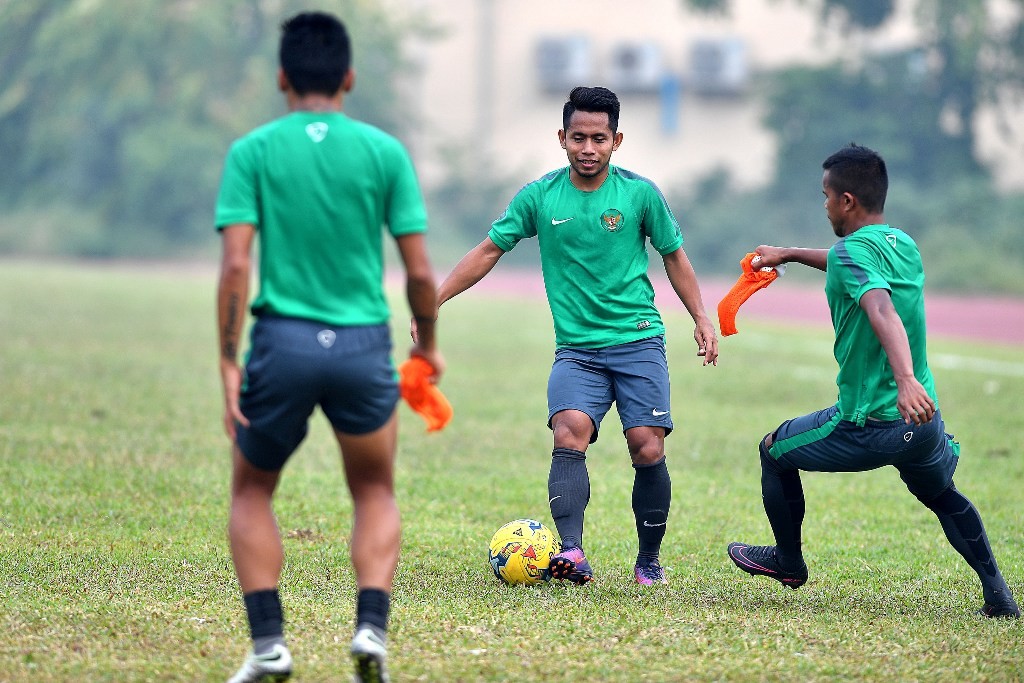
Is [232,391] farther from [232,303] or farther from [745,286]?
[745,286]

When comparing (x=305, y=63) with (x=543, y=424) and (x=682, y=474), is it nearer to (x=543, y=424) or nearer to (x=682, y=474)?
(x=682, y=474)

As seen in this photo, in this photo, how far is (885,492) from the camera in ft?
31.1

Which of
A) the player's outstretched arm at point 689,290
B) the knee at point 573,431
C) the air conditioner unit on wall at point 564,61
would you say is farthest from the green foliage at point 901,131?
the knee at point 573,431

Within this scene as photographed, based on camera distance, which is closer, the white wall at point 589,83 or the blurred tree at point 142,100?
the blurred tree at point 142,100

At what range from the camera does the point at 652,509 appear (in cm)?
649

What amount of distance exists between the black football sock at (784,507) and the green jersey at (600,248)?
0.84 metres

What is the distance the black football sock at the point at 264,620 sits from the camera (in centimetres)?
448

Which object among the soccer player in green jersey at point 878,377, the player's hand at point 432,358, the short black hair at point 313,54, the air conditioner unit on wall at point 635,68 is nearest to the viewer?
the short black hair at point 313,54

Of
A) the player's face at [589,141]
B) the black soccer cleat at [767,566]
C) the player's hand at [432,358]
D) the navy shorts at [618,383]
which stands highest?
the player's face at [589,141]

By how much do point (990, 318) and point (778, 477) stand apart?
2410 cm

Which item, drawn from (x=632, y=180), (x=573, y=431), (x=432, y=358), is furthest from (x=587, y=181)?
(x=432, y=358)

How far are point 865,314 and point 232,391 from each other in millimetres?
2482

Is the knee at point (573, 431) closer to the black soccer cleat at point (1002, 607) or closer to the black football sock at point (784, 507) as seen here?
the black football sock at point (784, 507)

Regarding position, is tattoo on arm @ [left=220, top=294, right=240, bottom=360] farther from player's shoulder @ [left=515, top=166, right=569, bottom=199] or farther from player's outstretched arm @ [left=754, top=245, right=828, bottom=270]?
player's outstretched arm @ [left=754, top=245, right=828, bottom=270]
